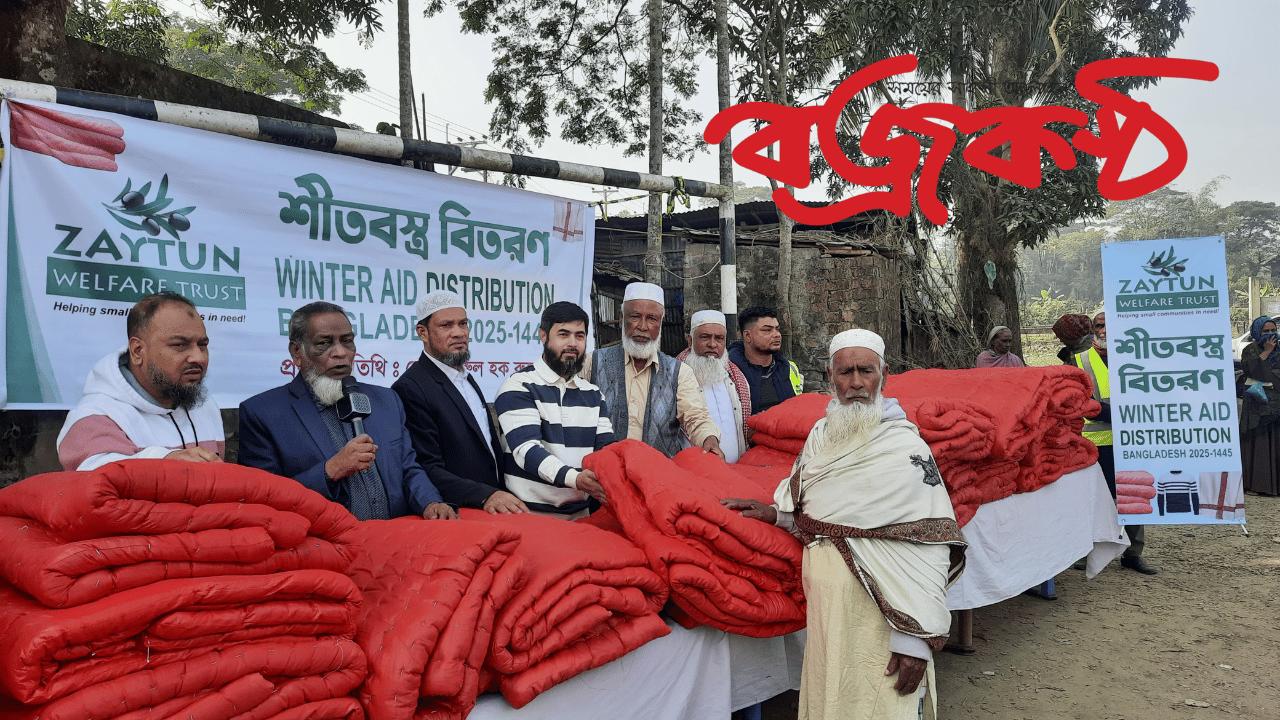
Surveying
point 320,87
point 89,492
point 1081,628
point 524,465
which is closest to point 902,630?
point 524,465

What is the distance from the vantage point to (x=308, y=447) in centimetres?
218

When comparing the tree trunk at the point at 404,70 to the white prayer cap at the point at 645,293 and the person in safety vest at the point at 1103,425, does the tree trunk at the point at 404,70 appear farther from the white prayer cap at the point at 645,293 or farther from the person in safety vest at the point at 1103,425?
the person in safety vest at the point at 1103,425

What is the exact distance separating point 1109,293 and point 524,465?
4.32 meters

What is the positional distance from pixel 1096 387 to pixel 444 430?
180 inches

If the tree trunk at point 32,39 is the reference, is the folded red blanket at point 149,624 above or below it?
below

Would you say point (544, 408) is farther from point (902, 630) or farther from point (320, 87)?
point (320, 87)

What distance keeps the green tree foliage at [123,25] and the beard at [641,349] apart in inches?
396

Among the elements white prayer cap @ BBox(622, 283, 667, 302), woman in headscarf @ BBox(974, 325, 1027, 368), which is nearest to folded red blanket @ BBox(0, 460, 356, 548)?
white prayer cap @ BBox(622, 283, 667, 302)

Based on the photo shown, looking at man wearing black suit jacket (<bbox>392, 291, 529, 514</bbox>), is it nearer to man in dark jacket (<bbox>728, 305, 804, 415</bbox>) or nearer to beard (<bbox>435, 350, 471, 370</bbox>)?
beard (<bbox>435, 350, 471, 370</bbox>)

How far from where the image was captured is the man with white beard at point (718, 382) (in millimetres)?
3768

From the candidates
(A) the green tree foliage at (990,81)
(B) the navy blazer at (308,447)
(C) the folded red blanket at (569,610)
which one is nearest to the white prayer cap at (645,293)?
(B) the navy blazer at (308,447)

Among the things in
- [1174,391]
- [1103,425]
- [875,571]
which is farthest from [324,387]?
[1174,391]

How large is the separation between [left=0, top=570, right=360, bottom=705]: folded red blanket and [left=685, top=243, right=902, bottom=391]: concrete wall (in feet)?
28.0

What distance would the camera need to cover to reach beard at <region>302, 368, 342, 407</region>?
2252 mm
